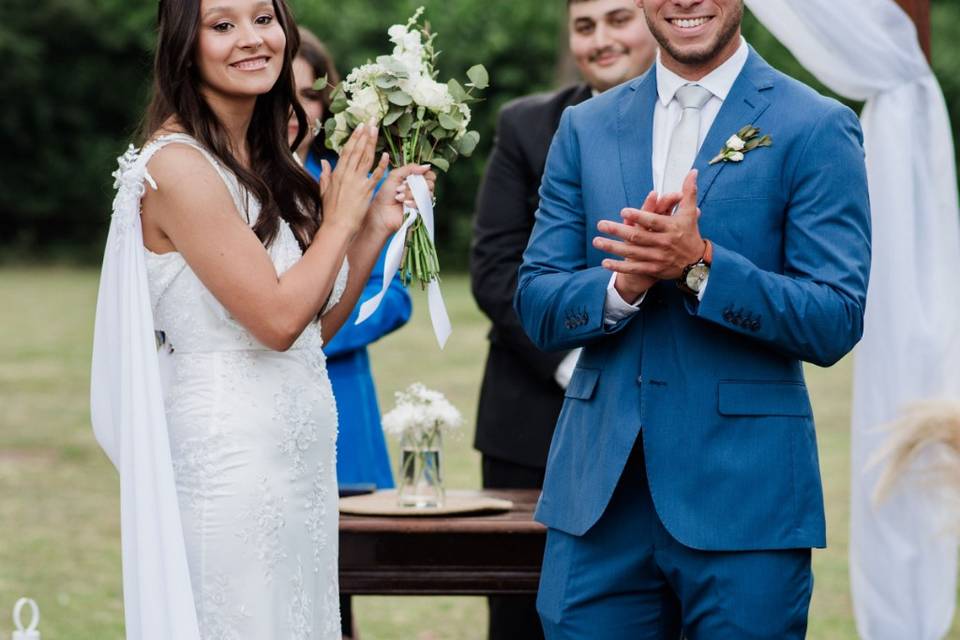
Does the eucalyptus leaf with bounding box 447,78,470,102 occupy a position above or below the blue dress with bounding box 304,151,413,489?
above

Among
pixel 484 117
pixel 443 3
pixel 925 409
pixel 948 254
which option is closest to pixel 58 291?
pixel 484 117

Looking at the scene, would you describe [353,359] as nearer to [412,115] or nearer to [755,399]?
[412,115]

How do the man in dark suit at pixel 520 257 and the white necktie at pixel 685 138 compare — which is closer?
the white necktie at pixel 685 138

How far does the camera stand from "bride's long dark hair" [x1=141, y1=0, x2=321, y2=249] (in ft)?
12.6

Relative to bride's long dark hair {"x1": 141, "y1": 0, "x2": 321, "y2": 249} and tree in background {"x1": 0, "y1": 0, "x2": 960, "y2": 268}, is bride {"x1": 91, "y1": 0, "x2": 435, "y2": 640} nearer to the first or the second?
bride's long dark hair {"x1": 141, "y1": 0, "x2": 321, "y2": 249}

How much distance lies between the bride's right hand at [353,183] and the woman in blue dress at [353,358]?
1.52 m

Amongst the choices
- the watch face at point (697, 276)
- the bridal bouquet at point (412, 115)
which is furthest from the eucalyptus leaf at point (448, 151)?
the watch face at point (697, 276)

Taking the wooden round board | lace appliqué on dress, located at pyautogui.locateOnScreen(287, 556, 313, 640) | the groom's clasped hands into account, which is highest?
the groom's clasped hands

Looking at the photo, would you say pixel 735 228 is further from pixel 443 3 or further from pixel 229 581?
pixel 443 3

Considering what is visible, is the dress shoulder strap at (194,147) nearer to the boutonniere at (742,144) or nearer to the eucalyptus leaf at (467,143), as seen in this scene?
the eucalyptus leaf at (467,143)

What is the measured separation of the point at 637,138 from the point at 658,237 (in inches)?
17.1

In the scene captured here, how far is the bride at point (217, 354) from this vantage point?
3703mm

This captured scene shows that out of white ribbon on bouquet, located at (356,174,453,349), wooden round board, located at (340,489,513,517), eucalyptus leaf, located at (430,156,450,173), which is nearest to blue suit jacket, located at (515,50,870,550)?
white ribbon on bouquet, located at (356,174,453,349)

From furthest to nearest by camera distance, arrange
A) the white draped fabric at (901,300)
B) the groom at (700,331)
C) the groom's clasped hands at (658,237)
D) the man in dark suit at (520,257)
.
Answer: the white draped fabric at (901,300) → the man in dark suit at (520,257) → the groom at (700,331) → the groom's clasped hands at (658,237)
